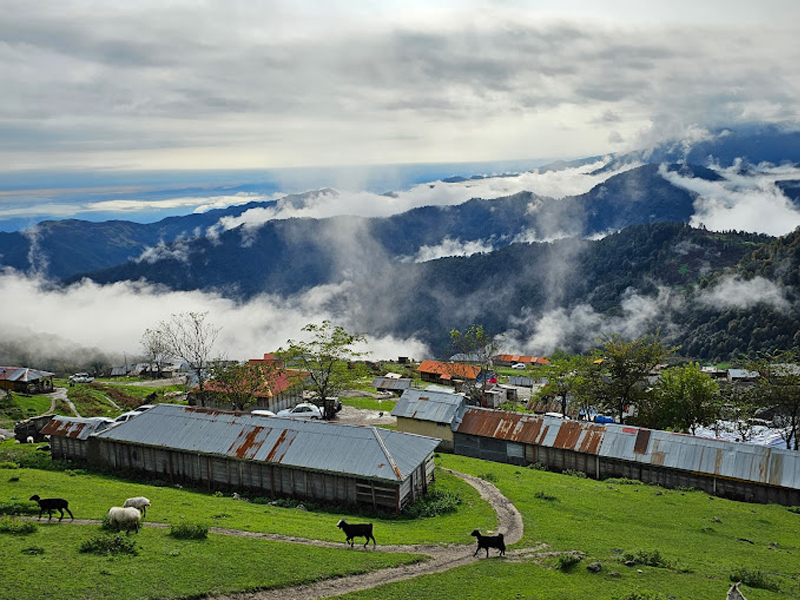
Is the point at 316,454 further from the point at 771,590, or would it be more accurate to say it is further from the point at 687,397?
the point at 687,397

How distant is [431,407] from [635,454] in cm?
2067

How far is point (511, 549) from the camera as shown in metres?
29.0

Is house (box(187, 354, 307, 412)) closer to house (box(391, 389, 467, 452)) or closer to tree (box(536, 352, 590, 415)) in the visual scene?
house (box(391, 389, 467, 452))

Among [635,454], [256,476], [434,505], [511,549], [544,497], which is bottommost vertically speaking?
[635,454]

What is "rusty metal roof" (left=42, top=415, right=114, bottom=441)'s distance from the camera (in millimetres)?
45812

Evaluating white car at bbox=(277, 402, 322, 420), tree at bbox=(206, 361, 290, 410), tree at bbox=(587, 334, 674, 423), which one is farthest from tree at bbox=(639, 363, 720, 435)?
tree at bbox=(206, 361, 290, 410)

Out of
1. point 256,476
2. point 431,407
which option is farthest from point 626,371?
point 256,476

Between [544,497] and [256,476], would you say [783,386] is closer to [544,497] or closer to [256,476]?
[544,497]

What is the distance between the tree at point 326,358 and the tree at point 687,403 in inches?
1352

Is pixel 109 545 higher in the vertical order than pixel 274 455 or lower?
higher

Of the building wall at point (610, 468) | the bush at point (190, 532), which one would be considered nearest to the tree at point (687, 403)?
the building wall at point (610, 468)

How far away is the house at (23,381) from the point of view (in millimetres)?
99125

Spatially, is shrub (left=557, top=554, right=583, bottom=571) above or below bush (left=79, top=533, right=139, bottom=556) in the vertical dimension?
below

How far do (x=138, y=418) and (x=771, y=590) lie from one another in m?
44.2
